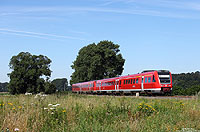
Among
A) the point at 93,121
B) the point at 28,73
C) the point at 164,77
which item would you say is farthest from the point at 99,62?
the point at 93,121

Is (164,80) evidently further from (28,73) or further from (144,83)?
(28,73)

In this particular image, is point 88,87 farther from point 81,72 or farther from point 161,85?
point 161,85

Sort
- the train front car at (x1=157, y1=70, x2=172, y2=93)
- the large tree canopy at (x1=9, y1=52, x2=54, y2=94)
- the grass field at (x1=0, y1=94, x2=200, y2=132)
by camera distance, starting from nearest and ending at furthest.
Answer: the grass field at (x1=0, y1=94, x2=200, y2=132) < the train front car at (x1=157, y1=70, x2=172, y2=93) < the large tree canopy at (x1=9, y1=52, x2=54, y2=94)

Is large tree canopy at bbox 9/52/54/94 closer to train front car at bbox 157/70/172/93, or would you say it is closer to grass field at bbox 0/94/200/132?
train front car at bbox 157/70/172/93

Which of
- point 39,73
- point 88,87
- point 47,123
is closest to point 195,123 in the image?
point 47,123

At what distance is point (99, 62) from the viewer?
62344 mm

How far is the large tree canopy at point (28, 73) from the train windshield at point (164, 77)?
32483 mm

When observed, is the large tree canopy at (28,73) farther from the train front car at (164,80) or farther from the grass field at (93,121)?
the grass field at (93,121)

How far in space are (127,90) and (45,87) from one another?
25555 millimetres

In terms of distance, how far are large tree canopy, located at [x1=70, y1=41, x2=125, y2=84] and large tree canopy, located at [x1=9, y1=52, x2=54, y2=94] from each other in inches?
361

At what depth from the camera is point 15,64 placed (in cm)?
5903

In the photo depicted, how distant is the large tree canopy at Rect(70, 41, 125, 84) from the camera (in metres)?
62.8

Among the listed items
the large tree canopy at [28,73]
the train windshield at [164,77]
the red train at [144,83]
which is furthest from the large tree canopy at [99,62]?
the train windshield at [164,77]

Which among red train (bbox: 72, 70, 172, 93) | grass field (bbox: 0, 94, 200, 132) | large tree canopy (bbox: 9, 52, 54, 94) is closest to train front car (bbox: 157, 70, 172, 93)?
red train (bbox: 72, 70, 172, 93)
